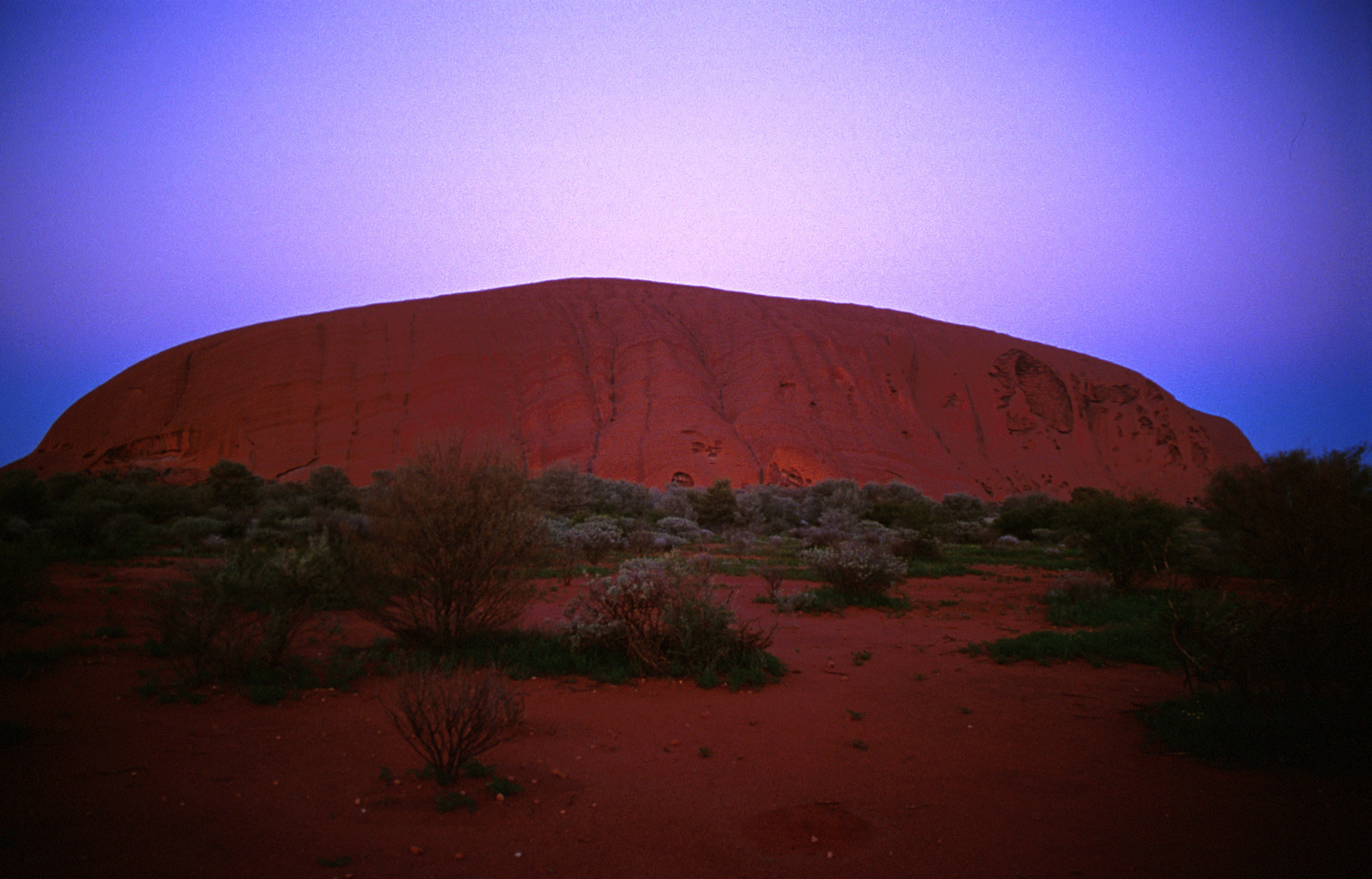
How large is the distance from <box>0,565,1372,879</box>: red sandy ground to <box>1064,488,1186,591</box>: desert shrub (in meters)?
6.52

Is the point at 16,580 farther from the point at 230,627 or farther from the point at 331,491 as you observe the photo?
the point at 331,491

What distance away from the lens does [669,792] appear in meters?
4.33

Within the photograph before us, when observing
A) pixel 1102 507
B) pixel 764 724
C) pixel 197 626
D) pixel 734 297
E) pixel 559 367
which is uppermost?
pixel 734 297

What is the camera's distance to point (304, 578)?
7633 mm

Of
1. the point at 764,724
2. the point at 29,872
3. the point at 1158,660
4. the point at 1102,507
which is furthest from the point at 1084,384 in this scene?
the point at 29,872

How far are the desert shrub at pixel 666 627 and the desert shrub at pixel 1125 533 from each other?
8671mm

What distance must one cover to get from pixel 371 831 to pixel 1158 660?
7.60 metres

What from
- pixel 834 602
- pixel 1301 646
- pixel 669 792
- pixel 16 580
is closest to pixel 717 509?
pixel 834 602

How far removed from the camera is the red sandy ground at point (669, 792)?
3436 mm

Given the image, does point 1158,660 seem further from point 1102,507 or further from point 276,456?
point 276,456

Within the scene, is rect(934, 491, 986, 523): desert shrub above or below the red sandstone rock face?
below

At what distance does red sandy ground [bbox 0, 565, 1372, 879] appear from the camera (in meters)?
3.44

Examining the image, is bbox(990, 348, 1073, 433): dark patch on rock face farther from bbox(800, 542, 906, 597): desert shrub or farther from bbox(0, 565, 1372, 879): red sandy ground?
bbox(0, 565, 1372, 879): red sandy ground

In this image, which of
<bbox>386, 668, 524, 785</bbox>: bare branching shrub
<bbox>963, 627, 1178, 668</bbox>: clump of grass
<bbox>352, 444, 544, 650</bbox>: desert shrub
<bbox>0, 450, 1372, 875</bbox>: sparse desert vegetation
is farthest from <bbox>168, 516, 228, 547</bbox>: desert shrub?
<bbox>963, 627, 1178, 668</bbox>: clump of grass
